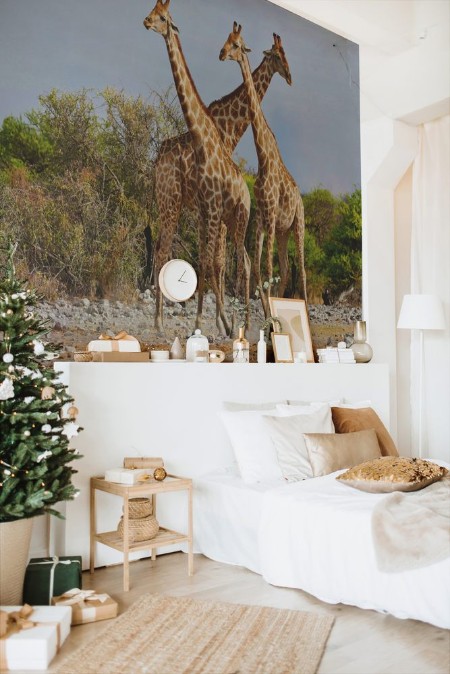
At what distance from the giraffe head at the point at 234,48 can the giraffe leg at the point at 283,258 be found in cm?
141

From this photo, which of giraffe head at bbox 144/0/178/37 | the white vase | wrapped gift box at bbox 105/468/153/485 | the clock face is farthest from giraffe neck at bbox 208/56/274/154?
the white vase

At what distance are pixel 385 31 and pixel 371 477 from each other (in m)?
3.99

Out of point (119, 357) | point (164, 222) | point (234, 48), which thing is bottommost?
point (119, 357)

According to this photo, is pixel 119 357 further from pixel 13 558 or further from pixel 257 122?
pixel 257 122

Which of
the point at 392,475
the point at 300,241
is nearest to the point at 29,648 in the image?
the point at 392,475

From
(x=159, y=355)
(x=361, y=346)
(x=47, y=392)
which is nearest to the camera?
(x=47, y=392)

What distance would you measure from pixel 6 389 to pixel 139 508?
121 centimetres

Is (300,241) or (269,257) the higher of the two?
(300,241)

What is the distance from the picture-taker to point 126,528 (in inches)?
147

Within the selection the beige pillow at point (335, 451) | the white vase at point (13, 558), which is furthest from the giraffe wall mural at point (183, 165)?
the white vase at point (13, 558)

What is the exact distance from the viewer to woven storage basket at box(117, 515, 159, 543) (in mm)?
3932

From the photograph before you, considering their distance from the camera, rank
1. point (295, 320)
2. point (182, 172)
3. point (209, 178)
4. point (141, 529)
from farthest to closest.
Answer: point (295, 320)
point (209, 178)
point (182, 172)
point (141, 529)

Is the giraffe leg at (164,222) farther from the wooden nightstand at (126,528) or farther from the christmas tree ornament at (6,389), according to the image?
the christmas tree ornament at (6,389)

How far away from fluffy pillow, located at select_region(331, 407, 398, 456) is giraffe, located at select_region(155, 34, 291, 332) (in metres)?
1.23
